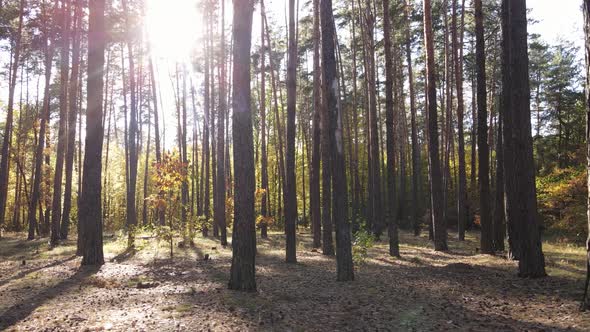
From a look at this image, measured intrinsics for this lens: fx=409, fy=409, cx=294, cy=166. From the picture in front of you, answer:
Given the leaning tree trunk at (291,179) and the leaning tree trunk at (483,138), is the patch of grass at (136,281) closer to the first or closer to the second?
the leaning tree trunk at (291,179)

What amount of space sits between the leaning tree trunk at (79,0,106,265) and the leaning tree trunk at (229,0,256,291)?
17.7 feet

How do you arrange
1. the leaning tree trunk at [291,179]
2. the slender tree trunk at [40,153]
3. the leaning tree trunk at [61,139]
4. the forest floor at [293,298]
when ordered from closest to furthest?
the forest floor at [293,298] → the leaning tree trunk at [291,179] → the leaning tree trunk at [61,139] → the slender tree trunk at [40,153]

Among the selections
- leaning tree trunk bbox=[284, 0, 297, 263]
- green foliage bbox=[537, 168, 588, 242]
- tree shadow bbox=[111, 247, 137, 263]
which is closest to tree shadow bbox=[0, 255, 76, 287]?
tree shadow bbox=[111, 247, 137, 263]

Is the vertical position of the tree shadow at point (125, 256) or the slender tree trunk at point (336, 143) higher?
the slender tree trunk at point (336, 143)

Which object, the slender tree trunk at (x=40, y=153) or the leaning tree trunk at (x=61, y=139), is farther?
the slender tree trunk at (x=40, y=153)

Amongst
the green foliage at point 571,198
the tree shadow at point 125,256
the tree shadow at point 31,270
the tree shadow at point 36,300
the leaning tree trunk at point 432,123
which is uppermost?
the leaning tree trunk at point 432,123

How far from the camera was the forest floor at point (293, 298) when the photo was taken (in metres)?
5.86

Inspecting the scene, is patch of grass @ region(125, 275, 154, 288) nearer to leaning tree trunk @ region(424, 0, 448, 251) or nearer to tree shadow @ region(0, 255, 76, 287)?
tree shadow @ region(0, 255, 76, 287)

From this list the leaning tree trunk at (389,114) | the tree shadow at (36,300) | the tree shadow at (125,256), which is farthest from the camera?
the leaning tree trunk at (389,114)

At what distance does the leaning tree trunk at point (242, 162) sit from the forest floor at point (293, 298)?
47 centimetres

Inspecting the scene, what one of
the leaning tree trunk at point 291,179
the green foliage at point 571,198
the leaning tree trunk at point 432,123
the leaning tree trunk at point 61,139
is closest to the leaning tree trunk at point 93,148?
the leaning tree trunk at point 291,179

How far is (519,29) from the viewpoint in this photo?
→ 27.2ft

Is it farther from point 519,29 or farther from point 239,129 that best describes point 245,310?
point 519,29

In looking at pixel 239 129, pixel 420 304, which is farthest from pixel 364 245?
pixel 239 129
